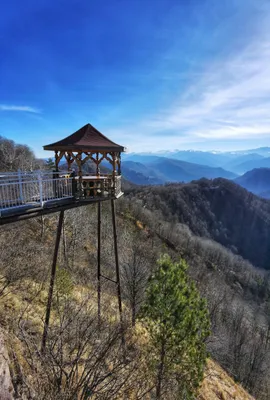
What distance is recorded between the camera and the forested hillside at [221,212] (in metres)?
119

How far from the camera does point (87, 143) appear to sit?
9.23 metres

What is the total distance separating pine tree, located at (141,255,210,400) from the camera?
10234 millimetres

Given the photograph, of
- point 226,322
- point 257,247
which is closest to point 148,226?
point 226,322

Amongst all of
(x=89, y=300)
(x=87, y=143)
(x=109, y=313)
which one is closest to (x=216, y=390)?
(x=109, y=313)

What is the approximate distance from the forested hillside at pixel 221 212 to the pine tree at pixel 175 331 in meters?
94.0

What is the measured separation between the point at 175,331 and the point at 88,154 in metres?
8.12

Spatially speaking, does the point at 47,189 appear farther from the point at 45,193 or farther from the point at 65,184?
the point at 65,184

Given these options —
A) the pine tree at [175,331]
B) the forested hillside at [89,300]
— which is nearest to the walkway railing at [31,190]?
the forested hillside at [89,300]

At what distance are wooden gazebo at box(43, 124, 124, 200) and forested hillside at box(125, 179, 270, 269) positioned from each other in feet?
311

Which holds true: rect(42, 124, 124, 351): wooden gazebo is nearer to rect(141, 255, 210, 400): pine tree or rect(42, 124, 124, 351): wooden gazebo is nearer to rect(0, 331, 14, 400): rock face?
rect(0, 331, 14, 400): rock face

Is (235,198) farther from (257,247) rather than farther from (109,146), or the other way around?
(109,146)

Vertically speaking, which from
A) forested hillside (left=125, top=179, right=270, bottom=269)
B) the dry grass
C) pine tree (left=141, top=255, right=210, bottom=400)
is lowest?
forested hillside (left=125, top=179, right=270, bottom=269)

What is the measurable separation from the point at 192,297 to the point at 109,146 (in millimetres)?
7486

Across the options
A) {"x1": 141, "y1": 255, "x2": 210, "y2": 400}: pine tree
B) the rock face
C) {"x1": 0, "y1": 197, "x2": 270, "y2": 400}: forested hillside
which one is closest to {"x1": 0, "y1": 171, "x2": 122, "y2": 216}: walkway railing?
{"x1": 0, "y1": 197, "x2": 270, "y2": 400}: forested hillside
